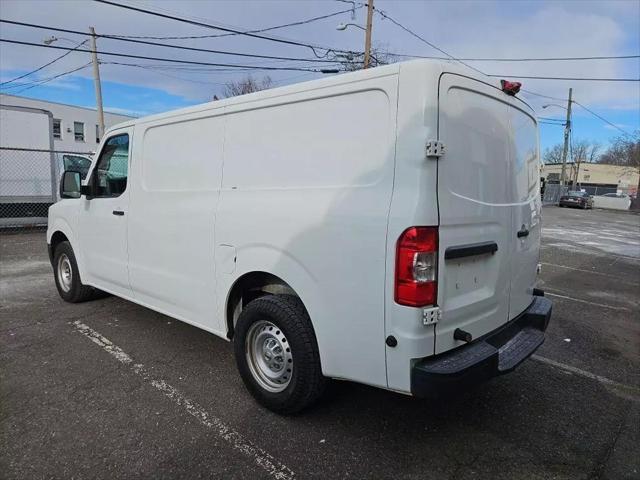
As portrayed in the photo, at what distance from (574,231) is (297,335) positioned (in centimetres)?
1755

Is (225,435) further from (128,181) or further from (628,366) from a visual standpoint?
(628,366)

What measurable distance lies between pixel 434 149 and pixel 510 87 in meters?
1.18

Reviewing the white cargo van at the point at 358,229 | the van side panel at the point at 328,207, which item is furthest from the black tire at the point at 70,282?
the van side panel at the point at 328,207

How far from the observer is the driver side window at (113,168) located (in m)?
4.71

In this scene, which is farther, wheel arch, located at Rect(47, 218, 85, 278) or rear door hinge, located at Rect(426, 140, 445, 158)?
wheel arch, located at Rect(47, 218, 85, 278)

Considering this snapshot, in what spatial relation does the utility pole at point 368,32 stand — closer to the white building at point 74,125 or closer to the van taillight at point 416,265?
the van taillight at point 416,265

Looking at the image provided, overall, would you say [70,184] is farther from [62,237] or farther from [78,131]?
[78,131]

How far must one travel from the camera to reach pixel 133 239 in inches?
176

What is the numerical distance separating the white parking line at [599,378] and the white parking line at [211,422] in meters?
2.94

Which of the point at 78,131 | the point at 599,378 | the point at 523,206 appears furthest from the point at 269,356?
the point at 78,131

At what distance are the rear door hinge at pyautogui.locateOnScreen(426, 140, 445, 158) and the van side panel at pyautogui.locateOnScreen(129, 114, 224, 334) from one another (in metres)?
1.77

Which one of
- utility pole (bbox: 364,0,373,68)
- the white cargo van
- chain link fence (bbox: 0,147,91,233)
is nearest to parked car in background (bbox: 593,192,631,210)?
utility pole (bbox: 364,0,373,68)

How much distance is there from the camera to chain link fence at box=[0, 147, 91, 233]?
12742 mm

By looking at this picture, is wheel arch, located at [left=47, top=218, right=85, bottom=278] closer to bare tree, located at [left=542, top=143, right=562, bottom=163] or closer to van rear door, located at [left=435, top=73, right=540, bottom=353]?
van rear door, located at [left=435, top=73, right=540, bottom=353]
